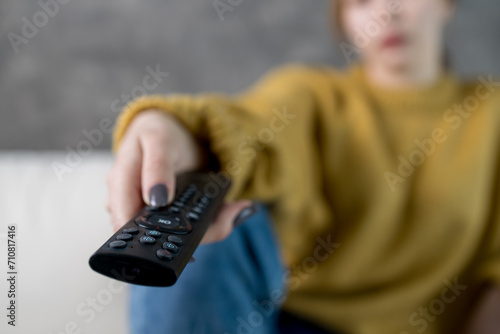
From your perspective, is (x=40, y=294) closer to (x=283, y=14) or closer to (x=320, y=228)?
(x=320, y=228)

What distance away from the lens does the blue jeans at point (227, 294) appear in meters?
0.31

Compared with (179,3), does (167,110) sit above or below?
below

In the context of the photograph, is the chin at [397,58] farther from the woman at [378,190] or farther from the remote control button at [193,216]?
the remote control button at [193,216]

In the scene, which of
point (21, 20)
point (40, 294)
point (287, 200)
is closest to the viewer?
point (40, 294)

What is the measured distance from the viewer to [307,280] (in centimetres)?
52

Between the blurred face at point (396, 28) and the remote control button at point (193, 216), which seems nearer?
the remote control button at point (193, 216)

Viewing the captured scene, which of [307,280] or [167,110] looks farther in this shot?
[307,280]

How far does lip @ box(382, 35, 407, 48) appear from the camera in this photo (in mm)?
536

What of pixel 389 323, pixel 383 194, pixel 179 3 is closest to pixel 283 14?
pixel 179 3

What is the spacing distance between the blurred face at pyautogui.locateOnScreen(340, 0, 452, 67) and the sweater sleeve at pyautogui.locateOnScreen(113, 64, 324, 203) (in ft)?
0.30

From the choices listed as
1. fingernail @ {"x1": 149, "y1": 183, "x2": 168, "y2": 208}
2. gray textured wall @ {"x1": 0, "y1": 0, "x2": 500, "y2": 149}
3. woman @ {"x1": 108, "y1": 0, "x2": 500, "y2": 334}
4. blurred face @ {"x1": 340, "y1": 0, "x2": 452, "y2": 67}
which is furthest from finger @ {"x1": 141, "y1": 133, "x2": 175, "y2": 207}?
gray textured wall @ {"x1": 0, "y1": 0, "x2": 500, "y2": 149}

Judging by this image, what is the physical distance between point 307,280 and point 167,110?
0.27 meters

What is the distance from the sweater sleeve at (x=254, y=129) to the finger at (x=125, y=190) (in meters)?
0.06

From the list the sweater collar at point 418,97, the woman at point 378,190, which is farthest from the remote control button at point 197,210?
the sweater collar at point 418,97
